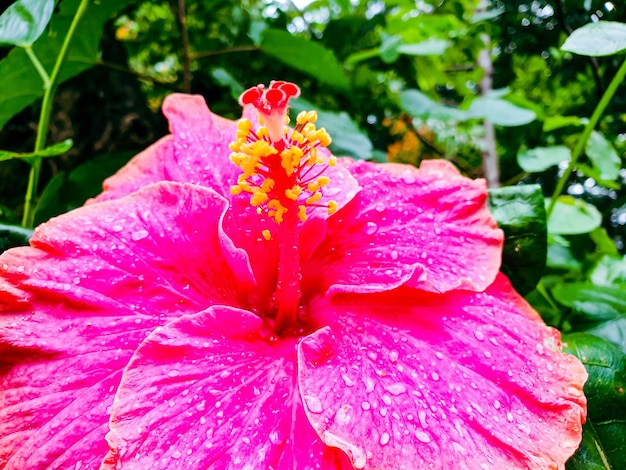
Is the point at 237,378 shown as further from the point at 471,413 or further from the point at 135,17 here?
the point at 135,17

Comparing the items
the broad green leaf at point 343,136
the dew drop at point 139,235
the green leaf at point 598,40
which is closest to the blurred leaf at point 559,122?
the broad green leaf at point 343,136

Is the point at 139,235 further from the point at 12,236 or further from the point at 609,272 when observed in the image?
the point at 609,272

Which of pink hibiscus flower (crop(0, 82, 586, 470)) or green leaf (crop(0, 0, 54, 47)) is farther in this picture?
green leaf (crop(0, 0, 54, 47))

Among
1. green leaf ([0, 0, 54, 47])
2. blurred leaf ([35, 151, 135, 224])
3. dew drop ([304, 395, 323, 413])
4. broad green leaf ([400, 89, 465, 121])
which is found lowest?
broad green leaf ([400, 89, 465, 121])

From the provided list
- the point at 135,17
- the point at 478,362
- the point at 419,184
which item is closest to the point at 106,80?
the point at 135,17

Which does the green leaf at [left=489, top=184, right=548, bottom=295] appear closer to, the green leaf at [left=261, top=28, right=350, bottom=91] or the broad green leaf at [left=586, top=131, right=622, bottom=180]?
the broad green leaf at [left=586, top=131, right=622, bottom=180]

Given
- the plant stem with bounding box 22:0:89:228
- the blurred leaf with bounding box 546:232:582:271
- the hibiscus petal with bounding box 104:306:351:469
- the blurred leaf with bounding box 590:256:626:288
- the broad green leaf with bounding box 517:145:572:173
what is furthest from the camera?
the broad green leaf with bounding box 517:145:572:173

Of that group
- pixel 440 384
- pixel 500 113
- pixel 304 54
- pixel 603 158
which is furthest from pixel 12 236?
pixel 603 158

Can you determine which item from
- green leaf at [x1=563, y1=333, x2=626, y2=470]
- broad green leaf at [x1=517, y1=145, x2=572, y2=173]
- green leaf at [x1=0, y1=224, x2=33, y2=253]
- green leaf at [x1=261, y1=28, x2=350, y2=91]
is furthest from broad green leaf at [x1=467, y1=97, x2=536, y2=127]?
green leaf at [x1=0, y1=224, x2=33, y2=253]
